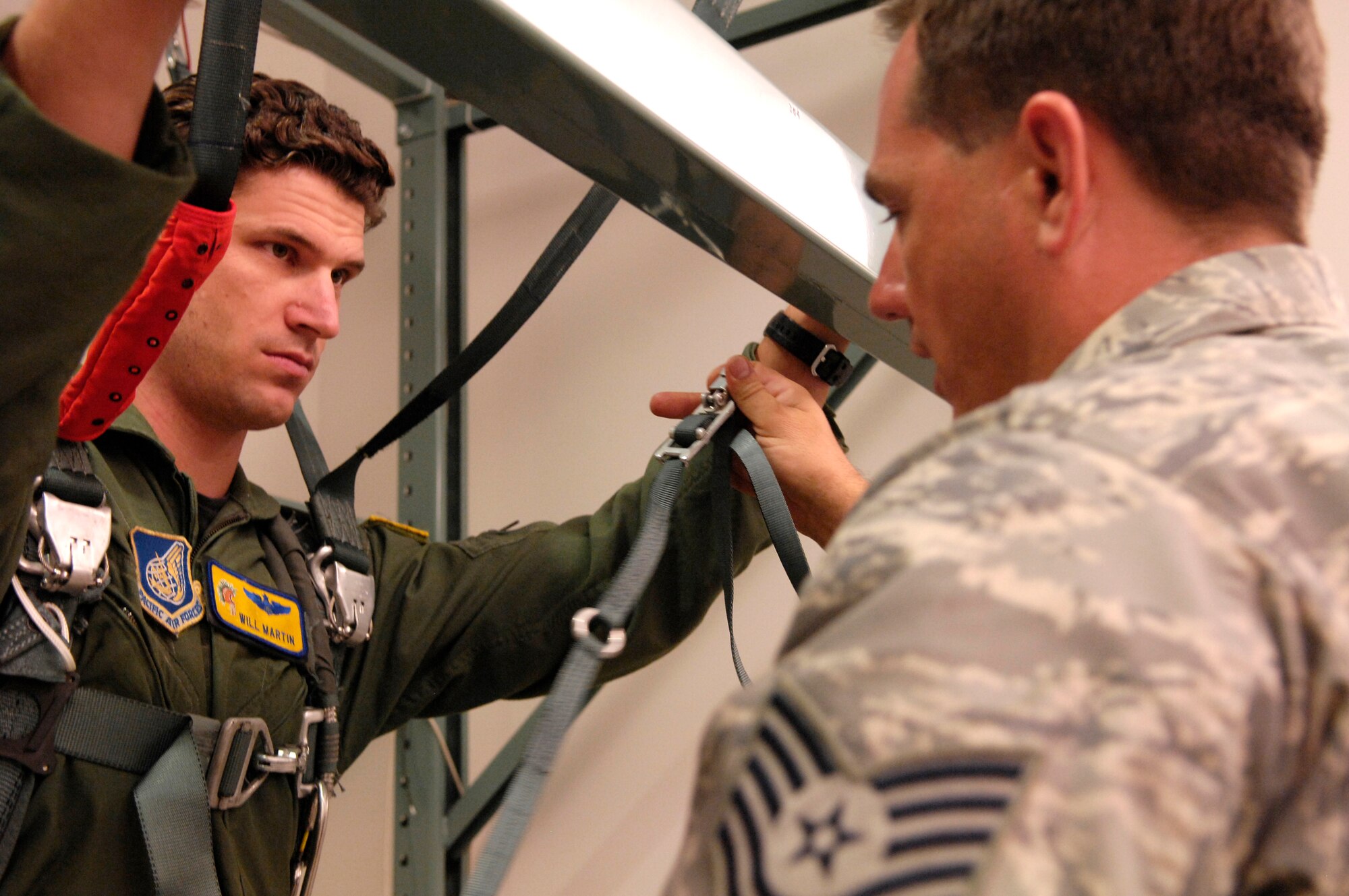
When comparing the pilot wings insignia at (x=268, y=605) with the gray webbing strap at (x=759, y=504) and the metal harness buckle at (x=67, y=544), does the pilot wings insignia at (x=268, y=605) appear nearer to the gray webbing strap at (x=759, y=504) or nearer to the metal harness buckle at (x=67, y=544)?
the metal harness buckle at (x=67, y=544)

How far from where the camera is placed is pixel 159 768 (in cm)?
80

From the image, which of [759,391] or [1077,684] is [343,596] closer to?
[759,391]

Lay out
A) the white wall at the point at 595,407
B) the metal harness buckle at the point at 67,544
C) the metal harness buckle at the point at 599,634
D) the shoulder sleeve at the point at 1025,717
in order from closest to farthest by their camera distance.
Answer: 1. the shoulder sleeve at the point at 1025,717
2. the metal harness buckle at the point at 599,634
3. the metal harness buckle at the point at 67,544
4. the white wall at the point at 595,407

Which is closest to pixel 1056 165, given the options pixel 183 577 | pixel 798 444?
pixel 798 444

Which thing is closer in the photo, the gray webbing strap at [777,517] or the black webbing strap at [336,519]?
the gray webbing strap at [777,517]

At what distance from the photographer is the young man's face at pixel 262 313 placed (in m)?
1.07

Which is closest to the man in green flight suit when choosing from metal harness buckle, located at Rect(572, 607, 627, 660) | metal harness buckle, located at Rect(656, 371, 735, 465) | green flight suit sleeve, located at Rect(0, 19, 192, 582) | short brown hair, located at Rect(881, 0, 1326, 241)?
green flight suit sleeve, located at Rect(0, 19, 192, 582)

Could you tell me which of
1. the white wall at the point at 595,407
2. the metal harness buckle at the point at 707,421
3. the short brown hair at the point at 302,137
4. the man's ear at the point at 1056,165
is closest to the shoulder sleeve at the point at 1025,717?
the man's ear at the point at 1056,165

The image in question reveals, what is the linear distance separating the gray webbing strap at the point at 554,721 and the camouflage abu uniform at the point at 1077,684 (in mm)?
190

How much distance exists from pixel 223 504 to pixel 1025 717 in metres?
0.93

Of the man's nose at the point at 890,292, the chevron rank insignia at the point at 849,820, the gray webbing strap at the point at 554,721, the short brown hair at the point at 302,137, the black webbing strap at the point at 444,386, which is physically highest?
the short brown hair at the point at 302,137

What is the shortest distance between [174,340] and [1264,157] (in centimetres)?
94

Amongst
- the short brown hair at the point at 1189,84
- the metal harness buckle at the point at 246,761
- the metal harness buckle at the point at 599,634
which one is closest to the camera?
the short brown hair at the point at 1189,84

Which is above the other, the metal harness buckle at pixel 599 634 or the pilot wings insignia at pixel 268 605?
the pilot wings insignia at pixel 268 605
